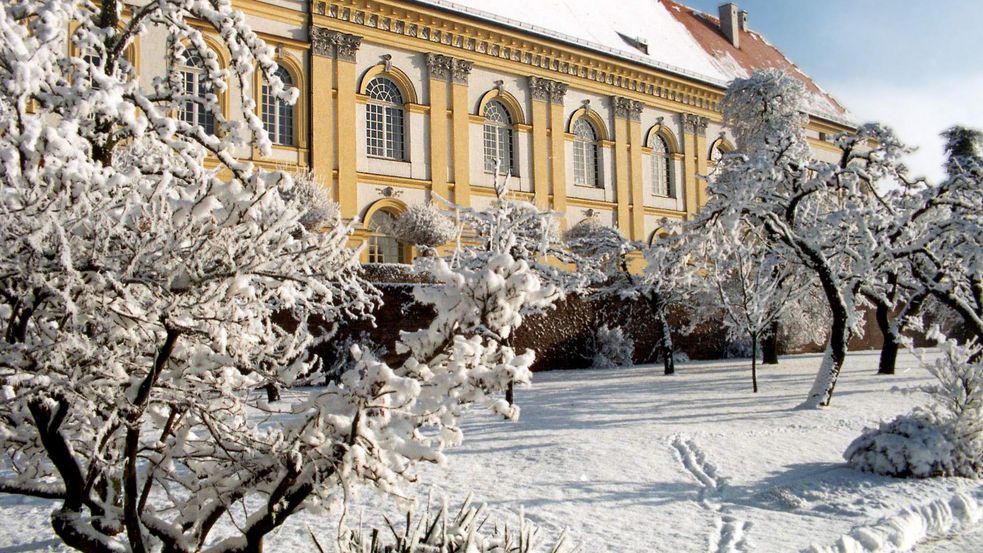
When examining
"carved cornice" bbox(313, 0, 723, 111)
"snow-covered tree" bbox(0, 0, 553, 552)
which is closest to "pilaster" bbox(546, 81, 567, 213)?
"carved cornice" bbox(313, 0, 723, 111)

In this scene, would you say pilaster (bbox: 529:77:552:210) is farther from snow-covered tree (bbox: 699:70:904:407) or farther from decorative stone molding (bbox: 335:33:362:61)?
snow-covered tree (bbox: 699:70:904:407)

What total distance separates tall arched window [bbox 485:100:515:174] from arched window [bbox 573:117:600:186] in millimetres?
3223

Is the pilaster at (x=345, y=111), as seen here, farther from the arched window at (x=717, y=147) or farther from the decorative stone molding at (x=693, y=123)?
the arched window at (x=717, y=147)

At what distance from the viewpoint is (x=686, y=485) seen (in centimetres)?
800

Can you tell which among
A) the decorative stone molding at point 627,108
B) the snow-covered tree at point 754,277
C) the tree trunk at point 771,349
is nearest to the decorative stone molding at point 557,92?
the decorative stone molding at point 627,108

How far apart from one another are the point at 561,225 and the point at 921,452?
69.7 ft

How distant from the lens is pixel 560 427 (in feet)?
35.9

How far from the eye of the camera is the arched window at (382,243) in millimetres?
24734

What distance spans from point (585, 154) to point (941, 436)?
23657 mm

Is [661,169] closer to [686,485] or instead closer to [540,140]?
[540,140]

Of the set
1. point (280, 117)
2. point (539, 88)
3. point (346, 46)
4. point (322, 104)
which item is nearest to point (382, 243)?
point (322, 104)

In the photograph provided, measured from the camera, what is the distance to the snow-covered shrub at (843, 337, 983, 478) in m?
8.36

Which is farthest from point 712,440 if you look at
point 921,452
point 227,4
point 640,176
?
point 640,176

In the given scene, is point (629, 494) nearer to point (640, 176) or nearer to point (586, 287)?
point (586, 287)
